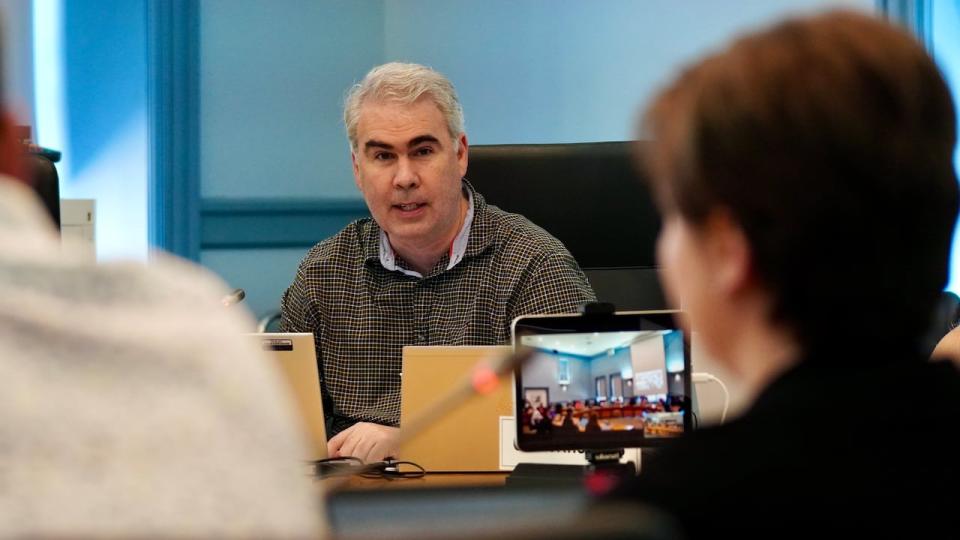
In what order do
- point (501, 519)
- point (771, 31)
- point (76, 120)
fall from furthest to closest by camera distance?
1. point (76, 120)
2. point (771, 31)
3. point (501, 519)

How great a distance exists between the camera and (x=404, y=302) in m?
2.49

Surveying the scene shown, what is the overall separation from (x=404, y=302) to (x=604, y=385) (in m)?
0.88

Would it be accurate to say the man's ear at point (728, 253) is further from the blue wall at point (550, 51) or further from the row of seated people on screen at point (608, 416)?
the blue wall at point (550, 51)

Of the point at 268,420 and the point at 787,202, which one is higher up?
the point at 787,202

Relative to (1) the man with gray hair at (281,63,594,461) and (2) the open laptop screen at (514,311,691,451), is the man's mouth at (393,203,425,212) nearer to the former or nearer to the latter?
(1) the man with gray hair at (281,63,594,461)

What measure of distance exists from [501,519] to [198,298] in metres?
0.24

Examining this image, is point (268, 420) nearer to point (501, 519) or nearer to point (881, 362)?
point (501, 519)

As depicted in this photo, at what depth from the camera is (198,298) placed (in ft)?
2.18

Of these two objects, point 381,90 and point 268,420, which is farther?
point 381,90

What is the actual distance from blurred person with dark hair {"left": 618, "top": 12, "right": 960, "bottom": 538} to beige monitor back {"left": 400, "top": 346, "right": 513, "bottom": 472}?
1032 millimetres

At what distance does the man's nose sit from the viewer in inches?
97.7

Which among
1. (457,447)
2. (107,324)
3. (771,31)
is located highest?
(771,31)

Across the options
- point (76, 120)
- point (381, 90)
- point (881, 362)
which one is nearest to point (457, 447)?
point (381, 90)

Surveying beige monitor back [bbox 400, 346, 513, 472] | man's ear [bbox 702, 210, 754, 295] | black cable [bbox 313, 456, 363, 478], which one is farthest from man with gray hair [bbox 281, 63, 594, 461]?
man's ear [bbox 702, 210, 754, 295]
